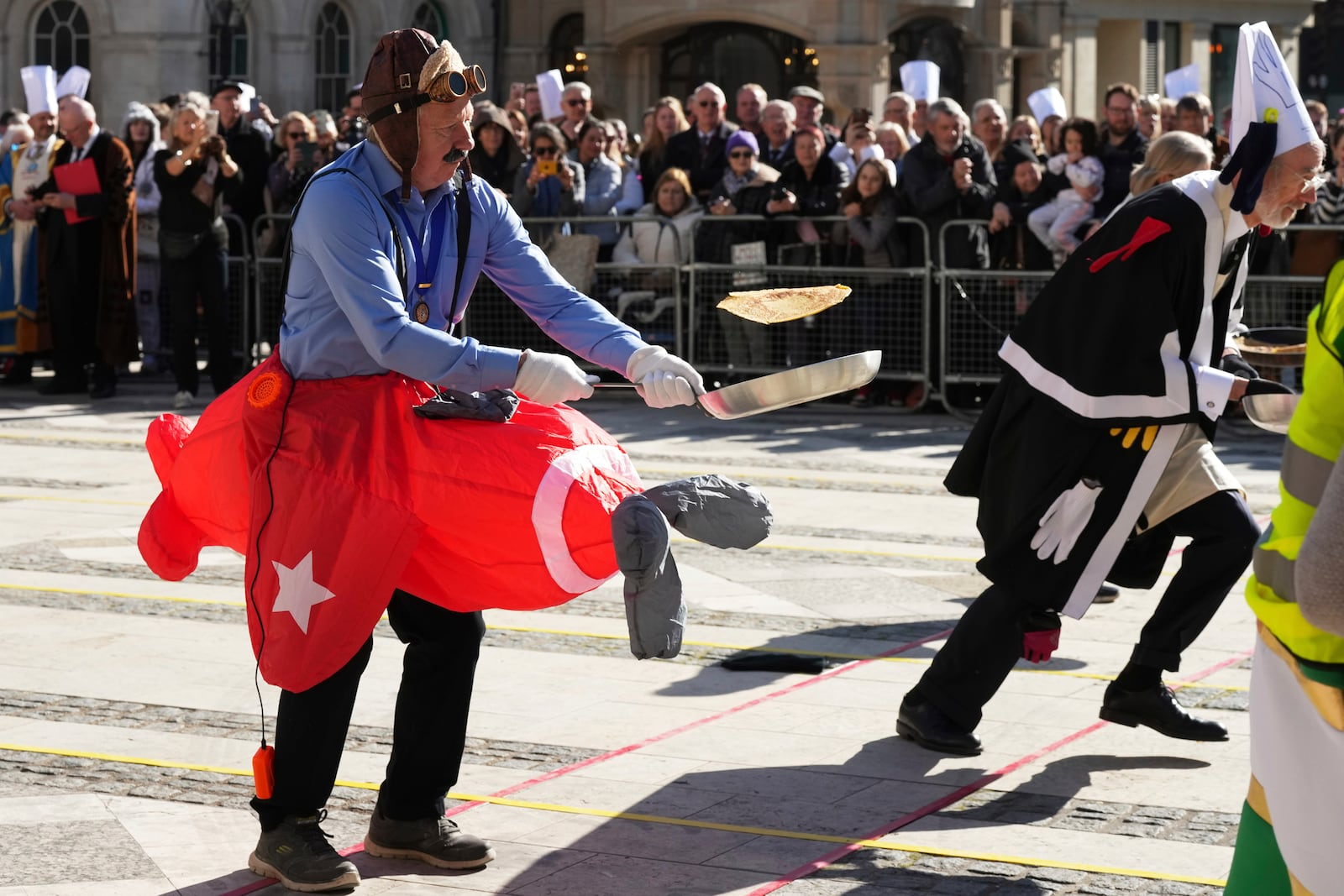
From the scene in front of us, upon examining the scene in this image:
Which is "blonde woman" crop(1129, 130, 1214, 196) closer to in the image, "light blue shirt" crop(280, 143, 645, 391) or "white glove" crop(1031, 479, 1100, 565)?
"white glove" crop(1031, 479, 1100, 565)

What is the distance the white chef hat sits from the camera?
18.4 ft

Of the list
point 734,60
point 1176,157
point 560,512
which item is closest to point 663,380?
point 560,512

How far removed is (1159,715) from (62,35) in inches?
1019

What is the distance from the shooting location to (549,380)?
4531 mm

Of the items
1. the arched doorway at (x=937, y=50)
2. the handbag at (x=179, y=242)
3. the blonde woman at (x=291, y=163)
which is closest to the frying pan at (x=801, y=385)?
the handbag at (x=179, y=242)

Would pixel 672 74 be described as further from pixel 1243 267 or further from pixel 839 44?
pixel 1243 267

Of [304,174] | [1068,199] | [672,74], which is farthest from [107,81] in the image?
[1068,199]

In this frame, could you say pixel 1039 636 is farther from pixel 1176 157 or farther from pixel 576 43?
pixel 576 43

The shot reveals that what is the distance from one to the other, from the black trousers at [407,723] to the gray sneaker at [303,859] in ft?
0.10

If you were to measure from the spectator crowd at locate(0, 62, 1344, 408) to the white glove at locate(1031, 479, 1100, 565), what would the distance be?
25.8ft

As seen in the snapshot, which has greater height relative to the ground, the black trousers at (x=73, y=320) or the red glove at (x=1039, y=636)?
the black trousers at (x=73, y=320)

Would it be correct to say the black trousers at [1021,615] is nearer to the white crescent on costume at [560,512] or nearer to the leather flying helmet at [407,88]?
the white crescent on costume at [560,512]

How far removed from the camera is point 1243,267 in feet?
20.0

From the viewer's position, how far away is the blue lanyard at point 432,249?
16.1ft
